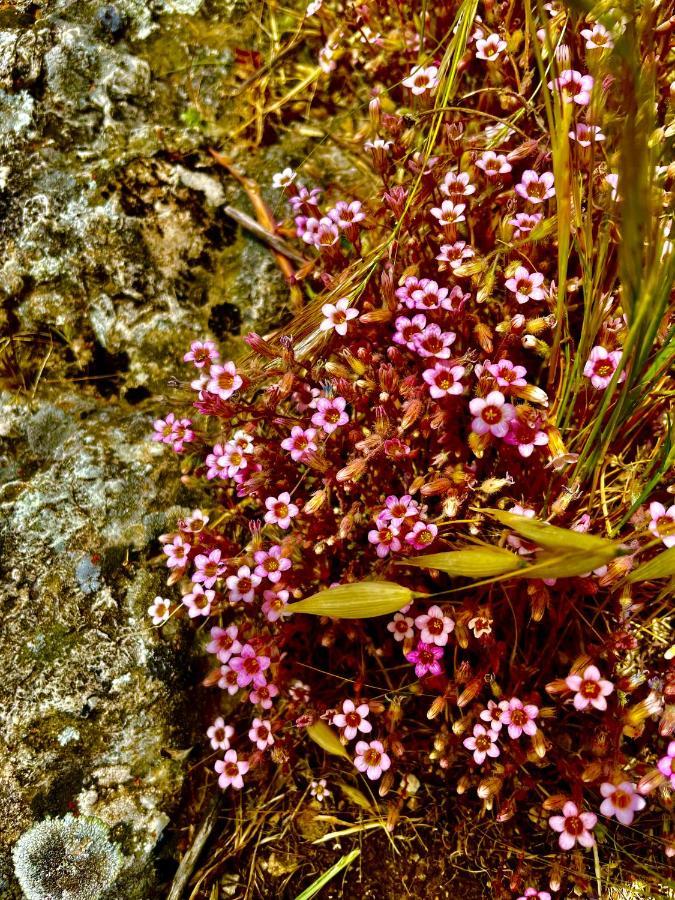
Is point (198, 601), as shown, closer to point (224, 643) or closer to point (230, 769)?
point (224, 643)

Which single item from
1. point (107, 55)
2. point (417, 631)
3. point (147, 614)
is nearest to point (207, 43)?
point (107, 55)

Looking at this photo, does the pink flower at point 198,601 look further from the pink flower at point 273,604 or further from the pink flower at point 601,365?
the pink flower at point 601,365

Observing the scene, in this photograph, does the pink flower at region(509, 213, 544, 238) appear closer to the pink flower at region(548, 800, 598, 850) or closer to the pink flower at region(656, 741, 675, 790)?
the pink flower at region(656, 741, 675, 790)

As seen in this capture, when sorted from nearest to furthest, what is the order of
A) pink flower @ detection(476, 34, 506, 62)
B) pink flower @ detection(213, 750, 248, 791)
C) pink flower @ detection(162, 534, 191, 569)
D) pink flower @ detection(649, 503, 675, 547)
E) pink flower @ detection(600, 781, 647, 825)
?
pink flower @ detection(600, 781, 647, 825) → pink flower @ detection(649, 503, 675, 547) → pink flower @ detection(213, 750, 248, 791) → pink flower @ detection(162, 534, 191, 569) → pink flower @ detection(476, 34, 506, 62)

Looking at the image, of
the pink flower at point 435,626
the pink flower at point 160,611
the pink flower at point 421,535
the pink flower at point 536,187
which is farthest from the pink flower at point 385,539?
the pink flower at point 536,187

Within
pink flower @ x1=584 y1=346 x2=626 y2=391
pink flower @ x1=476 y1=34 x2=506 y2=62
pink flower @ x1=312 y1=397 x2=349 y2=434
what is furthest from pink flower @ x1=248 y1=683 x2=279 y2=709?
pink flower @ x1=476 y1=34 x2=506 y2=62

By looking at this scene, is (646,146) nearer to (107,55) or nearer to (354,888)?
(354,888)

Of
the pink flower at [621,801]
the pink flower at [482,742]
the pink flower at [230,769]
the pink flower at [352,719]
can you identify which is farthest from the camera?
the pink flower at [230,769]
